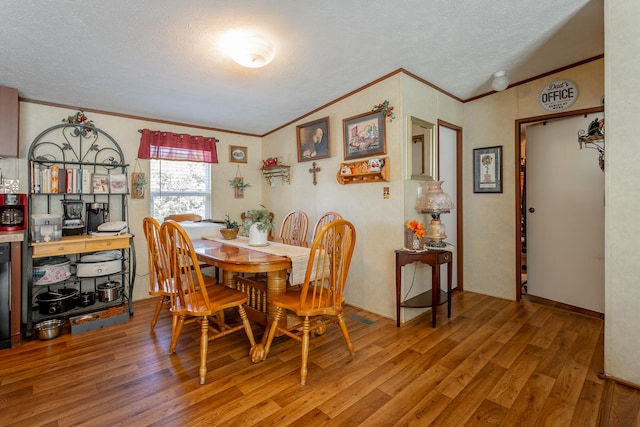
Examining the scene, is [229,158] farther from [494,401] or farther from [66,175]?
[494,401]

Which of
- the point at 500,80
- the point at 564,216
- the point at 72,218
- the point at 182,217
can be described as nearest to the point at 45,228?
the point at 72,218

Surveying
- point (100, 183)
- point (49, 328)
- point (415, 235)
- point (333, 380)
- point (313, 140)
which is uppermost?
point (313, 140)

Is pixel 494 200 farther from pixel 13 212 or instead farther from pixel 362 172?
pixel 13 212

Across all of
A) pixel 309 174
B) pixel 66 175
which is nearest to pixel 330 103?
pixel 309 174

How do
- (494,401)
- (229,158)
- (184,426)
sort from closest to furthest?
1. (184,426)
2. (494,401)
3. (229,158)

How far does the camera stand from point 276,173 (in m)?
4.32

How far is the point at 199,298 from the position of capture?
2.14 meters

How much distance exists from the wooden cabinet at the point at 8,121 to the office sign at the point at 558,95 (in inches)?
194

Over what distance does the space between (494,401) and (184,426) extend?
1681 mm

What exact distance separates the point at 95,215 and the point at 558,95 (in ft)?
16.0

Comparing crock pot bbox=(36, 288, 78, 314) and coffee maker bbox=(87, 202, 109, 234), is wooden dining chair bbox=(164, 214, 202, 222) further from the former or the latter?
crock pot bbox=(36, 288, 78, 314)

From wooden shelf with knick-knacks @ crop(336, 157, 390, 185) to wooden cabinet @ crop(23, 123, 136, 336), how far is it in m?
2.24

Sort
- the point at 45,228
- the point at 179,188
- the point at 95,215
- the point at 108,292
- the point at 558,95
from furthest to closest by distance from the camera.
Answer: the point at 179,188 → the point at 95,215 → the point at 558,95 → the point at 108,292 → the point at 45,228

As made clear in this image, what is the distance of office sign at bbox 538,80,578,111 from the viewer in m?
3.00
